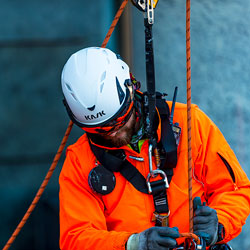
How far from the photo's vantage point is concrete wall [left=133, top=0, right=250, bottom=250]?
3.32 metres

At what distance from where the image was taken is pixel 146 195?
248 cm

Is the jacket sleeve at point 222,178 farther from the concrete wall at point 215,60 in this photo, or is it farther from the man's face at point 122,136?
the concrete wall at point 215,60

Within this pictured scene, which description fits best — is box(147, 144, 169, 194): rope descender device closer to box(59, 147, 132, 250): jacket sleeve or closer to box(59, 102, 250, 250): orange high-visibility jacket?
box(59, 102, 250, 250): orange high-visibility jacket

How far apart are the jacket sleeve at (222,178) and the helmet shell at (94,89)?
0.41 meters

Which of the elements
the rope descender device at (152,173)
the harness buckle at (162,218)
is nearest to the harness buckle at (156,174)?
the rope descender device at (152,173)

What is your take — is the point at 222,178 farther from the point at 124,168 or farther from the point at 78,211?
the point at 78,211

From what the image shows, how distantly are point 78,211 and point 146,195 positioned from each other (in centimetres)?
34

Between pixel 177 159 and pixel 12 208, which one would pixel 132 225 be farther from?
pixel 12 208

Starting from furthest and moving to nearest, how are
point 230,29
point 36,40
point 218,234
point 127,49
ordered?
1. point 36,40
2. point 127,49
3. point 230,29
4. point 218,234

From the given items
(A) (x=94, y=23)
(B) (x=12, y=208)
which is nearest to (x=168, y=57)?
(A) (x=94, y=23)

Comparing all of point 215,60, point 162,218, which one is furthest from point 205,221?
point 215,60

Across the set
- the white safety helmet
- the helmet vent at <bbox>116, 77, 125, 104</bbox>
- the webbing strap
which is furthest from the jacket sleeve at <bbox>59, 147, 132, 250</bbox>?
the helmet vent at <bbox>116, 77, 125, 104</bbox>

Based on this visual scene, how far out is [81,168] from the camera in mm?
2539

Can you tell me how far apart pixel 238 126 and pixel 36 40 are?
185cm
